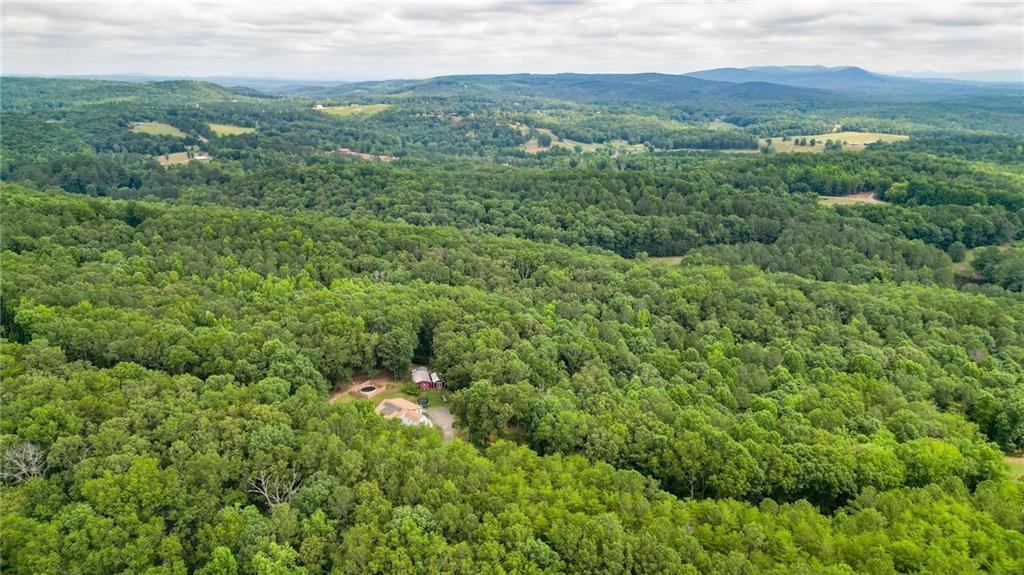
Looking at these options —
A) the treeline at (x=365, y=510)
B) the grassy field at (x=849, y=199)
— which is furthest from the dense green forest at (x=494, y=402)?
the grassy field at (x=849, y=199)

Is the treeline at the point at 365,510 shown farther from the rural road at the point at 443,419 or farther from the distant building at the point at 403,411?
the rural road at the point at 443,419

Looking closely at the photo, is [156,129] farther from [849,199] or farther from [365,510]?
[365,510]

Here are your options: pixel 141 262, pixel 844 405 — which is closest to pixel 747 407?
pixel 844 405

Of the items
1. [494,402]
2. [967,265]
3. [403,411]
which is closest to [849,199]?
[967,265]

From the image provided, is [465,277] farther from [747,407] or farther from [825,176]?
[825,176]

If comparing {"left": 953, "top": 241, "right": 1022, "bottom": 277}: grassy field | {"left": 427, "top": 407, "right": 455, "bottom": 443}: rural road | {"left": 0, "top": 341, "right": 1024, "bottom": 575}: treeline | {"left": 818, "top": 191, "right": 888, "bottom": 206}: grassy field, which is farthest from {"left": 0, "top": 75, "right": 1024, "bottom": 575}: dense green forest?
{"left": 818, "top": 191, "right": 888, "bottom": 206}: grassy field

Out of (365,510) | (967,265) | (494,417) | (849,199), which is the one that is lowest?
(967,265)
